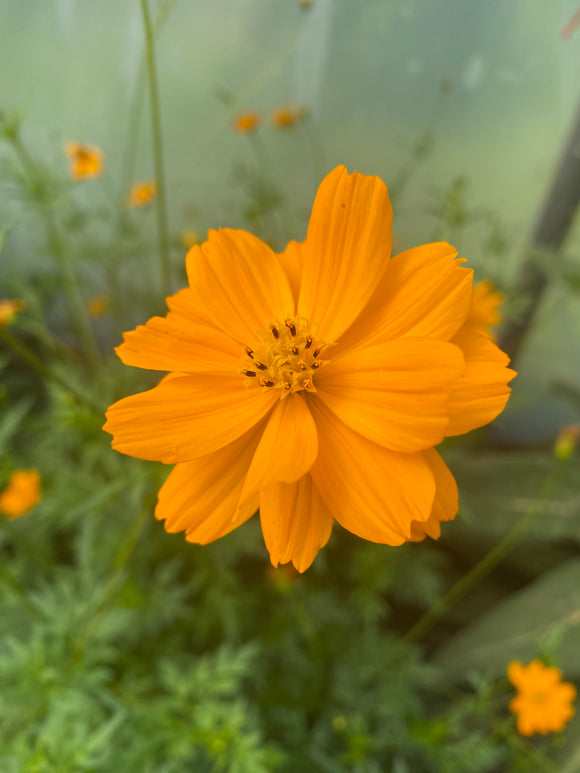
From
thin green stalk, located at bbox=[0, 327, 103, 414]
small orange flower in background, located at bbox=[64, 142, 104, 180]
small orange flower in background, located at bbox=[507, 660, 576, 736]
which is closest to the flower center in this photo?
thin green stalk, located at bbox=[0, 327, 103, 414]

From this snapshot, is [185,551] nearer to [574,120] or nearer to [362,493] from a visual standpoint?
[362,493]

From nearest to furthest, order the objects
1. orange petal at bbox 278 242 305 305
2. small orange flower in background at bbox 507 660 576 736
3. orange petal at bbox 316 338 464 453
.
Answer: orange petal at bbox 316 338 464 453 < orange petal at bbox 278 242 305 305 < small orange flower in background at bbox 507 660 576 736

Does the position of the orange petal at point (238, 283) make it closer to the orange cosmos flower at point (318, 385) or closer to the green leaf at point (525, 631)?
the orange cosmos flower at point (318, 385)

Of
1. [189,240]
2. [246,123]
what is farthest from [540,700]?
[246,123]

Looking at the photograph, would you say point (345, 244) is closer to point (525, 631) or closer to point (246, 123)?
point (246, 123)

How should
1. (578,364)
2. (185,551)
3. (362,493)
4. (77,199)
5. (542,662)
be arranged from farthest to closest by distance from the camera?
1. (77,199)
2. (578,364)
3. (185,551)
4. (542,662)
5. (362,493)

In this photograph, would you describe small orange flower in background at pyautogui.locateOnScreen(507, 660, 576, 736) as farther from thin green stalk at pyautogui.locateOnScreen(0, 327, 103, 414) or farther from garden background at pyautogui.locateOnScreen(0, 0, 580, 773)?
thin green stalk at pyautogui.locateOnScreen(0, 327, 103, 414)

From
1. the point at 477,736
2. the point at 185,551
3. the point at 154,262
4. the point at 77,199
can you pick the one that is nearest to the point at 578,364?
the point at 477,736
